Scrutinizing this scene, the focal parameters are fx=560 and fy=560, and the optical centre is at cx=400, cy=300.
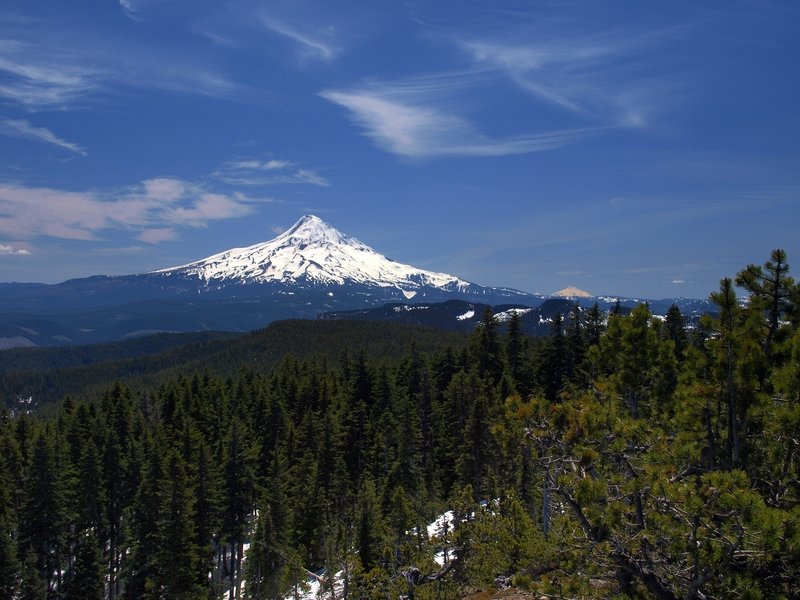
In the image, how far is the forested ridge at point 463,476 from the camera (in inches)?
339

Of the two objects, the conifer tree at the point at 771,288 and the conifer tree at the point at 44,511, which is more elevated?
the conifer tree at the point at 771,288

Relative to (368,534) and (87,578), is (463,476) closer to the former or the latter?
(368,534)

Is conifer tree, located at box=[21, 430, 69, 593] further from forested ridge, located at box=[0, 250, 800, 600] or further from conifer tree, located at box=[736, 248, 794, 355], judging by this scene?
conifer tree, located at box=[736, 248, 794, 355]

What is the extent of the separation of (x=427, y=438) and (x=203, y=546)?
25247 millimetres

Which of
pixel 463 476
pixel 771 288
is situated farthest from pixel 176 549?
pixel 771 288

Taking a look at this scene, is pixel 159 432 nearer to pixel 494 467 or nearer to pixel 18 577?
pixel 18 577

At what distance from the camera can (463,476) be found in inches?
1992

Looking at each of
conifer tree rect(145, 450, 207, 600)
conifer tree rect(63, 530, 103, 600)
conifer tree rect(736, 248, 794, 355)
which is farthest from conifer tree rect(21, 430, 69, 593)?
conifer tree rect(736, 248, 794, 355)

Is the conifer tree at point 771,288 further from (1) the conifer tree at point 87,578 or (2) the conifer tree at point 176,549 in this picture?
(1) the conifer tree at point 87,578

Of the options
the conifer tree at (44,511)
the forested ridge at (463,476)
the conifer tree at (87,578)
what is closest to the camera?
the forested ridge at (463,476)

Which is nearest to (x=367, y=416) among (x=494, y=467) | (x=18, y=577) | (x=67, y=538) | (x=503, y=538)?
(x=494, y=467)

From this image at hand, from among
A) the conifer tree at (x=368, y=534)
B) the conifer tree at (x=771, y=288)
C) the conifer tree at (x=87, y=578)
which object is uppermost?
the conifer tree at (x=771, y=288)

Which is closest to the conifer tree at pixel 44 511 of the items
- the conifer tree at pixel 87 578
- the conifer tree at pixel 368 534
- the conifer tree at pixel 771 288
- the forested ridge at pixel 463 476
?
the forested ridge at pixel 463 476

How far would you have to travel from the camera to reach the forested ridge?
860cm
